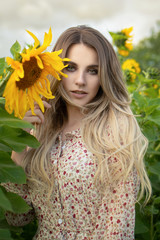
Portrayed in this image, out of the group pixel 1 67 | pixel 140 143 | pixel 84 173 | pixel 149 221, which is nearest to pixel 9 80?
pixel 1 67

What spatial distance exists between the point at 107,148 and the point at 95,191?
8.3 inches

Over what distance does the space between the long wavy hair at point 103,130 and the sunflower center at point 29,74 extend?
0.57 m

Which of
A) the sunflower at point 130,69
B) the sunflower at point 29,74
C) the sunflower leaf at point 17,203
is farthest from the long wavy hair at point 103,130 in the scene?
the sunflower at point 130,69

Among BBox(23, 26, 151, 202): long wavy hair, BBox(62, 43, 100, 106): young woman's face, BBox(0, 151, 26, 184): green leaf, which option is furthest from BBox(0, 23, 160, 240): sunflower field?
BBox(62, 43, 100, 106): young woman's face

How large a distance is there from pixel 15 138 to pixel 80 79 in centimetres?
60

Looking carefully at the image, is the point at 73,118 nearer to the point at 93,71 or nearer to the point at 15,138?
the point at 93,71

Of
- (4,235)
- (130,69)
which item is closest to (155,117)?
(130,69)

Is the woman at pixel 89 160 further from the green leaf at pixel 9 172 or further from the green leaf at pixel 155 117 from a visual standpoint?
the green leaf at pixel 9 172

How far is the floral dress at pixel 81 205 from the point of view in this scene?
5.50 ft

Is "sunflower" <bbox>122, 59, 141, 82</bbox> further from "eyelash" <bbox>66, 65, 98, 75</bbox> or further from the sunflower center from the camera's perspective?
the sunflower center

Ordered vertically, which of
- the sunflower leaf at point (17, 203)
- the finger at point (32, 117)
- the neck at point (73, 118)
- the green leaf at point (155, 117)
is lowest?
the sunflower leaf at point (17, 203)

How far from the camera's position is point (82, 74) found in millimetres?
1746

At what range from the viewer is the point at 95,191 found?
1.73 meters

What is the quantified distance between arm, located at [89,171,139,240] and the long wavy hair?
41mm
